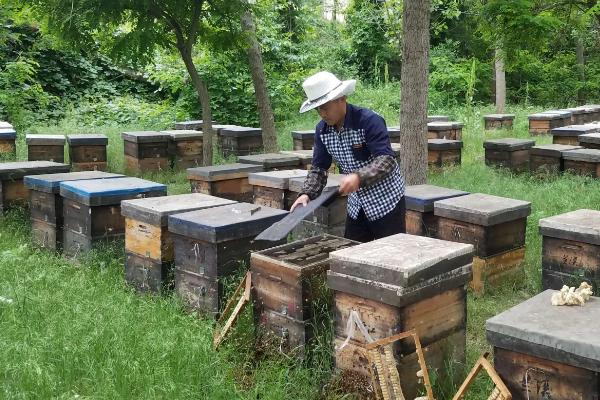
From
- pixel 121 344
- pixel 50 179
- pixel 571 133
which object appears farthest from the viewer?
pixel 571 133

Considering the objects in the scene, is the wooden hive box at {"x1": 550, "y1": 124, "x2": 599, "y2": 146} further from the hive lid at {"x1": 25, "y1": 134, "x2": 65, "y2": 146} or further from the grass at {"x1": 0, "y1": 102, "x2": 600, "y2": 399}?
the hive lid at {"x1": 25, "y1": 134, "x2": 65, "y2": 146}

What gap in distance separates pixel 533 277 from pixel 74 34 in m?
6.37

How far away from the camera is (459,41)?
24766 mm

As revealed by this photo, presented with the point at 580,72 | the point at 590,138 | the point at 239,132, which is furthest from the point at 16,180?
the point at 580,72

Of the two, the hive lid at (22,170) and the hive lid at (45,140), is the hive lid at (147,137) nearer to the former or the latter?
the hive lid at (45,140)

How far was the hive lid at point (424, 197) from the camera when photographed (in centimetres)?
534

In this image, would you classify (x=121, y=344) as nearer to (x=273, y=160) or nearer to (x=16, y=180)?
(x=16, y=180)

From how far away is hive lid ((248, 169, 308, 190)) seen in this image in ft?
19.9

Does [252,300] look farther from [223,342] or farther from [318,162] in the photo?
[318,162]

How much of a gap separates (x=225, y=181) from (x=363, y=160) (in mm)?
2920

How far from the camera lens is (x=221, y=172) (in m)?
6.69

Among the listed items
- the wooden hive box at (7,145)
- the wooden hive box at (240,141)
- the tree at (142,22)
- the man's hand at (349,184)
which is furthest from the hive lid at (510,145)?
the wooden hive box at (7,145)

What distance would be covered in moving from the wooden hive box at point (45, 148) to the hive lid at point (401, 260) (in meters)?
7.19

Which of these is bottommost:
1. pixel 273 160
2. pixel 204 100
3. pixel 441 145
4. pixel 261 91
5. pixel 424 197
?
pixel 424 197
